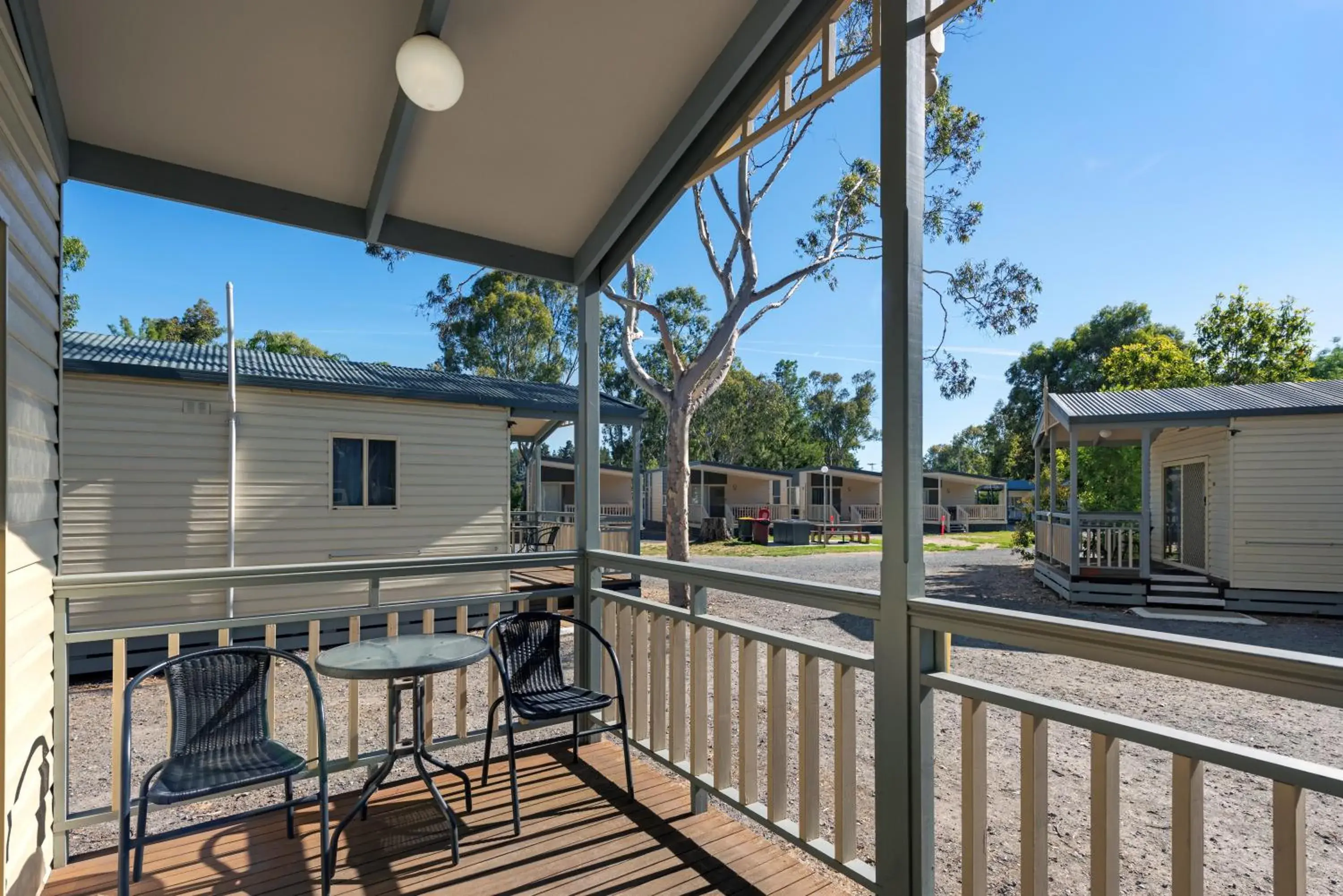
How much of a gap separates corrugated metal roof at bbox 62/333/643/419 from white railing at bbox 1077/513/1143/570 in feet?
22.5

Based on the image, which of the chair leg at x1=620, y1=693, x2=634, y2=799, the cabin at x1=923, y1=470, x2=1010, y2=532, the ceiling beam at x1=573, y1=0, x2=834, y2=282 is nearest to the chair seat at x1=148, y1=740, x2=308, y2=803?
the chair leg at x1=620, y1=693, x2=634, y2=799

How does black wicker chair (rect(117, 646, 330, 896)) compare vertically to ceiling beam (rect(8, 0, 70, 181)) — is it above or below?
below

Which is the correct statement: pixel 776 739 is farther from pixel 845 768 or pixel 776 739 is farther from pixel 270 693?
pixel 270 693

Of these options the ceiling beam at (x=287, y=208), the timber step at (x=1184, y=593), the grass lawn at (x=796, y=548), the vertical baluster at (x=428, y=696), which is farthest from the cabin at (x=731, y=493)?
the vertical baluster at (x=428, y=696)

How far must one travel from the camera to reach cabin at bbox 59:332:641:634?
6887mm

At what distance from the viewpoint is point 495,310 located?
2130 cm

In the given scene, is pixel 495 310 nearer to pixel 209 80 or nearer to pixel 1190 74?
A: pixel 1190 74

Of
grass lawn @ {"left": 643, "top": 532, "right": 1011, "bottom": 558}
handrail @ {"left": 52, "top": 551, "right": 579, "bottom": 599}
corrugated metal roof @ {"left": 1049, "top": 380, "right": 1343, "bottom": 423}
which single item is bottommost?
grass lawn @ {"left": 643, "top": 532, "right": 1011, "bottom": 558}

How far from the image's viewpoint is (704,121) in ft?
8.64

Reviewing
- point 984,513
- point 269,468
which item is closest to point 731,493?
point 984,513

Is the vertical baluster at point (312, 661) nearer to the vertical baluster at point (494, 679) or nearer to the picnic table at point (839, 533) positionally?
the vertical baluster at point (494, 679)

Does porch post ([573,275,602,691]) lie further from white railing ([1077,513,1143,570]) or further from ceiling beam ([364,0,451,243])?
white railing ([1077,513,1143,570])

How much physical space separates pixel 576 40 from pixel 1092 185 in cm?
1423

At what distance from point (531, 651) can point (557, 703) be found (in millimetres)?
324
